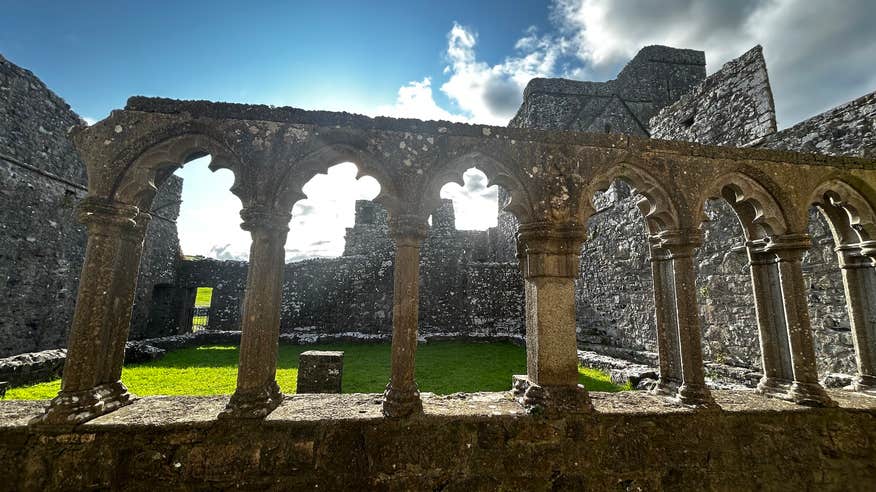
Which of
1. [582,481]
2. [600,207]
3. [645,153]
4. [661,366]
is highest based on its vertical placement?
[600,207]

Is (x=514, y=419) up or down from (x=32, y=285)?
down

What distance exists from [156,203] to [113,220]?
14.2 meters

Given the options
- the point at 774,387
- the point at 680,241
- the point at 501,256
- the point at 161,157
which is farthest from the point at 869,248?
the point at 501,256

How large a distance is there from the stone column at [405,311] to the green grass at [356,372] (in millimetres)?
3188

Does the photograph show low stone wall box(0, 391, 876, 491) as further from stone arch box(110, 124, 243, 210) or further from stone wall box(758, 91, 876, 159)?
stone wall box(758, 91, 876, 159)

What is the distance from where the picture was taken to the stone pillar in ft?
10.9

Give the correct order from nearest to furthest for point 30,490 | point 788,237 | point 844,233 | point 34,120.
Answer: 1. point 30,490
2. point 788,237
3. point 844,233
4. point 34,120

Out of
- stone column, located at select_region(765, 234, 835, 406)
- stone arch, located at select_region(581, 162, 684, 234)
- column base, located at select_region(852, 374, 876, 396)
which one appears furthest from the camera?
column base, located at select_region(852, 374, 876, 396)

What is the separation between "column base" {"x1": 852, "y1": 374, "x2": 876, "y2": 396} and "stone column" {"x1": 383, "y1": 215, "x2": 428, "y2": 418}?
4866 millimetres

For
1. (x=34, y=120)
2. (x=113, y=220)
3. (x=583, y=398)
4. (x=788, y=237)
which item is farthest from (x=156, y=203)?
(x=788, y=237)

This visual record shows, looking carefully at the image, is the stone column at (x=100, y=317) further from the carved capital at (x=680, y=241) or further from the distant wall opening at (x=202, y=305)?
the distant wall opening at (x=202, y=305)

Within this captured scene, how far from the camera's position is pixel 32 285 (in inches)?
381

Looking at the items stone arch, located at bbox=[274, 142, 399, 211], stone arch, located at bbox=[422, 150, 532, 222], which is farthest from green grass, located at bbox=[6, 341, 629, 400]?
stone arch, located at bbox=[274, 142, 399, 211]

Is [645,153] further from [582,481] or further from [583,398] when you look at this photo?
[582,481]
